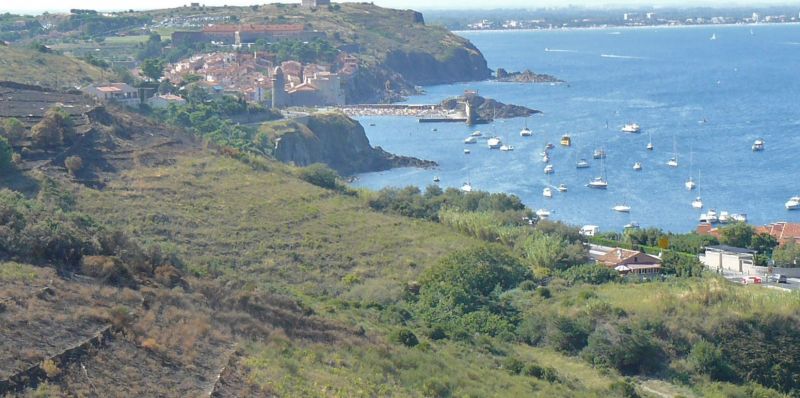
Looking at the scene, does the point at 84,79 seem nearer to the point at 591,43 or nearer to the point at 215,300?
the point at 215,300

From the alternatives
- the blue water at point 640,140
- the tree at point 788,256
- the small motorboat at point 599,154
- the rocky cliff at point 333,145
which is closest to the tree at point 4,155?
the tree at point 788,256

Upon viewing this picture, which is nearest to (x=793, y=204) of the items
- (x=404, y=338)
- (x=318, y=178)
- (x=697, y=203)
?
(x=697, y=203)

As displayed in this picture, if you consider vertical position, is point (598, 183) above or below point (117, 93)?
below

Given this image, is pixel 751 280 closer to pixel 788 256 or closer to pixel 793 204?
pixel 788 256

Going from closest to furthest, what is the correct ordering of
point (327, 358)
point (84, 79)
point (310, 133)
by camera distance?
point (327, 358) → point (84, 79) → point (310, 133)

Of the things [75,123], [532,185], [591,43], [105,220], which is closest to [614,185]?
[532,185]
